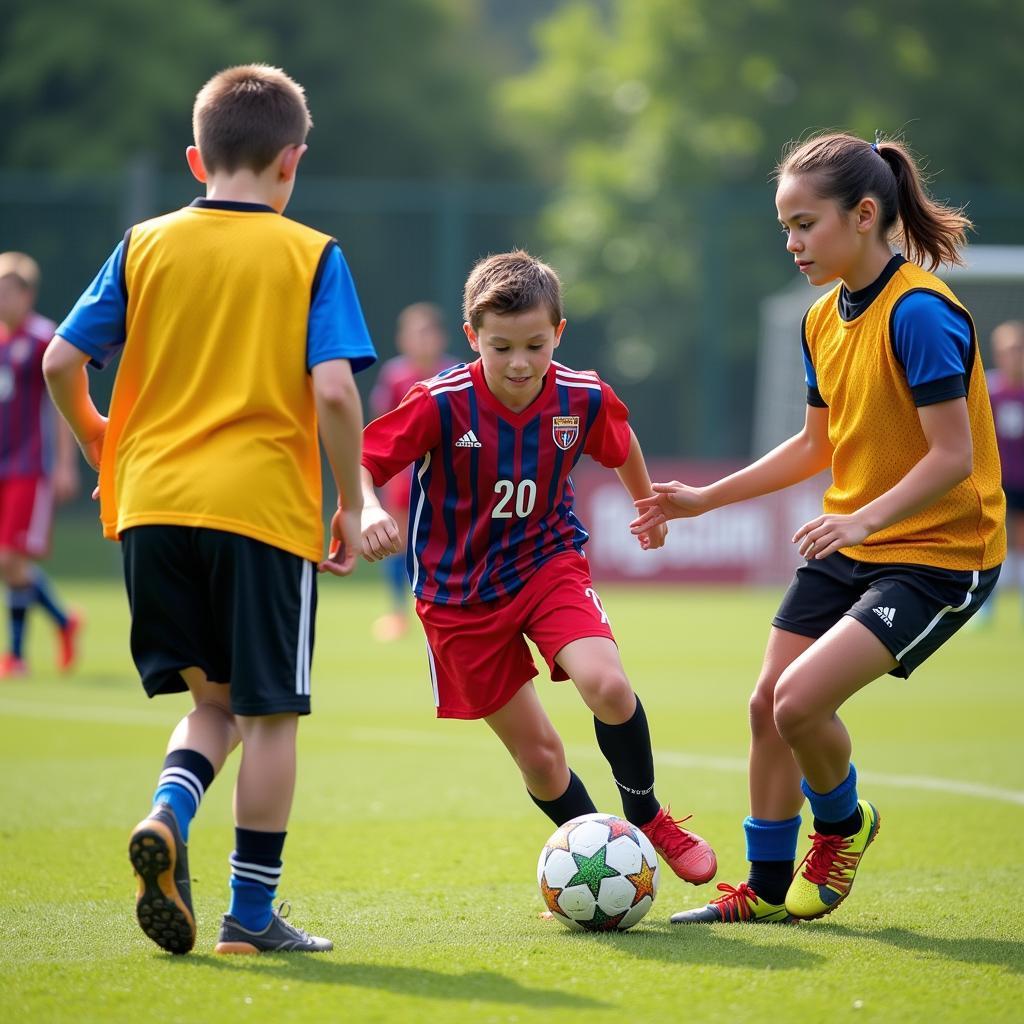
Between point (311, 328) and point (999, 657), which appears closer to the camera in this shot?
point (311, 328)

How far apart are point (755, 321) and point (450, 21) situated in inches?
654

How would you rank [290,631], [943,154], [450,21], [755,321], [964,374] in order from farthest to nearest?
[450,21] < [943,154] < [755,321] < [964,374] < [290,631]

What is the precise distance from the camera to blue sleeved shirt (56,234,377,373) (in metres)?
3.82

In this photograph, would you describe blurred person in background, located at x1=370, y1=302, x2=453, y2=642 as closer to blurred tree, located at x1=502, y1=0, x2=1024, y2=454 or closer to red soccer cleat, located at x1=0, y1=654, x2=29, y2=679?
red soccer cleat, located at x1=0, y1=654, x2=29, y2=679

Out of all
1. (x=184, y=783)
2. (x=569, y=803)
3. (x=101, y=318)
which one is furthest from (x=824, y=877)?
(x=101, y=318)

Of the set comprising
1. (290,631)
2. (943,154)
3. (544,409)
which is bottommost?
(290,631)

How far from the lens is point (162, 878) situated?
3631 millimetres

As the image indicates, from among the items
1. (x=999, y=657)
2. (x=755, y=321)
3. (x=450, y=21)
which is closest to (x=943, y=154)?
(x=755, y=321)

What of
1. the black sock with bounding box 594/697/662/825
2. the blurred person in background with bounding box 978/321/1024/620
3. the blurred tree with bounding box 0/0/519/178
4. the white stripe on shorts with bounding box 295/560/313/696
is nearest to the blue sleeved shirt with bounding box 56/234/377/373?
the white stripe on shorts with bounding box 295/560/313/696

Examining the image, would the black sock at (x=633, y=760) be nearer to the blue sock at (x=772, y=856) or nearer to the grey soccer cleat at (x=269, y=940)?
the blue sock at (x=772, y=856)

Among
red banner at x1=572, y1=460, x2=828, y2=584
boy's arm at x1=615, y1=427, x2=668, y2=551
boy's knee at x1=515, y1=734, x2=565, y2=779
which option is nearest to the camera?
boy's knee at x1=515, y1=734, x2=565, y2=779

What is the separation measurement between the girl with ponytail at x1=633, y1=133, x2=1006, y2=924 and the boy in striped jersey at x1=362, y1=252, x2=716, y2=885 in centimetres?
30

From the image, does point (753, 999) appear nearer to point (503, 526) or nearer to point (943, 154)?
point (503, 526)

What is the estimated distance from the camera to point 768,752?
446 cm
